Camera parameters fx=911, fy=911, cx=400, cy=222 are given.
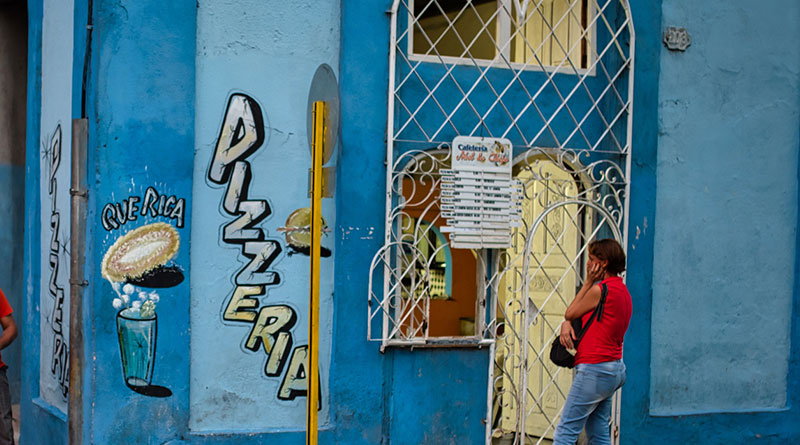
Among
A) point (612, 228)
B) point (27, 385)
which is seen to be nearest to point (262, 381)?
point (27, 385)

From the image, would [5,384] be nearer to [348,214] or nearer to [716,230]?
[348,214]

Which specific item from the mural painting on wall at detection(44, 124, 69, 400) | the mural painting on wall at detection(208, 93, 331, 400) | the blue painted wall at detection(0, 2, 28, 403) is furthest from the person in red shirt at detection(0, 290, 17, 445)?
the blue painted wall at detection(0, 2, 28, 403)

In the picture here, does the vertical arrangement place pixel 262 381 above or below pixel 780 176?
below

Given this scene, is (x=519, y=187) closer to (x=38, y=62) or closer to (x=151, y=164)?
(x=151, y=164)

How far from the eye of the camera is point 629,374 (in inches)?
296

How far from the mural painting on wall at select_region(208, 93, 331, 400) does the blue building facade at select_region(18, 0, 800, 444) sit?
16 mm

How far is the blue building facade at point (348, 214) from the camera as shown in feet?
20.9

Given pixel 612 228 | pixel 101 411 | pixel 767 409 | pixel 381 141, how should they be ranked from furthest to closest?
1. pixel 767 409
2. pixel 612 228
3. pixel 381 141
4. pixel 101 411

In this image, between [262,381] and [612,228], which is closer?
[262,381]

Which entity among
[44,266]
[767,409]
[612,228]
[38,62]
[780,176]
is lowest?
[767,409]

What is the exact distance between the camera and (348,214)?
6797 millimetres

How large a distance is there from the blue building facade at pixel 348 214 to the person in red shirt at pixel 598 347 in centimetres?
115

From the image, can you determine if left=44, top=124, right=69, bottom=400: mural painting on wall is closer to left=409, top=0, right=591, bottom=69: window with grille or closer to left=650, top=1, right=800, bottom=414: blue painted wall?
left=409, top=0, right=591, bottom=69: window with grille

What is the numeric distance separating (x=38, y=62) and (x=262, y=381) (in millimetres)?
3302
